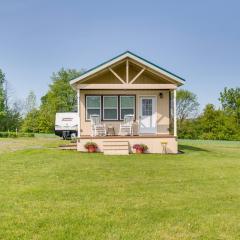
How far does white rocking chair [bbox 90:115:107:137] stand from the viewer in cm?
1911

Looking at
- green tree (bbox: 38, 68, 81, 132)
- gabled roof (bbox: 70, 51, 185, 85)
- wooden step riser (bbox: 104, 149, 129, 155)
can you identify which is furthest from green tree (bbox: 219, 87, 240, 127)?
wooden step riser (bbox: 104, 149, 129, 155)

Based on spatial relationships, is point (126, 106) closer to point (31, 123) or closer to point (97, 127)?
point (97, 127)

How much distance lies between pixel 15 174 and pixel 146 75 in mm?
11313

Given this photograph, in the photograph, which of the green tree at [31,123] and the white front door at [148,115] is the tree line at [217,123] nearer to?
the green tree at [31,123]

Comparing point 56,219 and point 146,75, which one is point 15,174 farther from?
point 146,75

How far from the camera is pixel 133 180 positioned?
30.7ft

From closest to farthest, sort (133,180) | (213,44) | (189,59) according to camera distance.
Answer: (133,180)
(213,44)
(189,59)

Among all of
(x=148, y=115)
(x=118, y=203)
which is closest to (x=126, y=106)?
(x=148, y=115)

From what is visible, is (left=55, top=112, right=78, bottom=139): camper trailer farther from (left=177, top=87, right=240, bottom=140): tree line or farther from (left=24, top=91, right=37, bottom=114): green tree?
(left=24, top=91, right=37, bottom=114): green tree

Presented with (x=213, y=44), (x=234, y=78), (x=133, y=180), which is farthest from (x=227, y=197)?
(x=234, y=78)

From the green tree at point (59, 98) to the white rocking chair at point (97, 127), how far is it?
34.5m

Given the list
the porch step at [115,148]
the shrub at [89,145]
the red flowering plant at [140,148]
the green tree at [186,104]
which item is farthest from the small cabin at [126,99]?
the green tree at [186,104]

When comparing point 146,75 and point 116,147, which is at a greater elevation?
point 146,75

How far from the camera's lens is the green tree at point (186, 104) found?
6206cm
